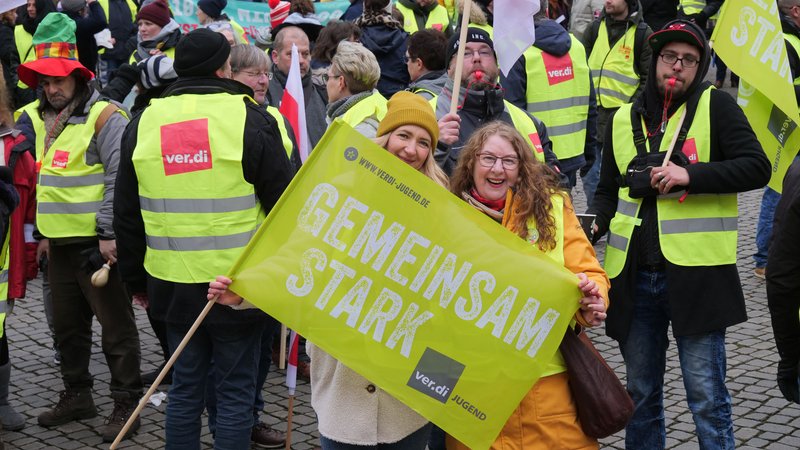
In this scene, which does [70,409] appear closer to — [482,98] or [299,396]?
[299,396]

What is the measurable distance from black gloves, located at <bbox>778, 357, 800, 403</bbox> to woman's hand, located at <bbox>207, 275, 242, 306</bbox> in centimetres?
207

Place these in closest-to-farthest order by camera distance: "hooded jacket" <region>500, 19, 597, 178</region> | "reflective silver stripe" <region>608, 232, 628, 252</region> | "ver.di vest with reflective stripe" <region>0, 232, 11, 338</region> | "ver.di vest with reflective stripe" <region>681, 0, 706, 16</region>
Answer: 1. "reflective silver stripe" <region>608, 232, 628, 252</region>
2. "ver.di vest with reflective stripe" <region>0, 232, 11, 338</region>
3. "hooded jacket" <region>500, 19, 597, 178</region>
4. "ver.di vest with reflective stripe" <region>681, 0, 706, 16</region>

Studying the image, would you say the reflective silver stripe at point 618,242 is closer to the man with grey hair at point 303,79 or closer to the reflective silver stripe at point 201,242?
the reflective silver stripe at point 201,242

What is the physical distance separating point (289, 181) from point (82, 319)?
2.04 metres

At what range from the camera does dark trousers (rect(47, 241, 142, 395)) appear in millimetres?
5824

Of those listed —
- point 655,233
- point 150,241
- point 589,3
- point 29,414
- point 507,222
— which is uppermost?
point 507,222

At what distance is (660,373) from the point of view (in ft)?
15.6

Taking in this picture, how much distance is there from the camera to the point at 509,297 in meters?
3.56

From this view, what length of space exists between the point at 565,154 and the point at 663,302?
122 inches

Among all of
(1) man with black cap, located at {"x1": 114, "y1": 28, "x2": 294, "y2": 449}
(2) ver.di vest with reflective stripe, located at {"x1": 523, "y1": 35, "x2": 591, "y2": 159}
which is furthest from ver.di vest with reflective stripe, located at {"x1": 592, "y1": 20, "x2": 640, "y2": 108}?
(1) man with black cap, located at {"x1": 114, "y1": 28, "x2": 294, "y2": 449}

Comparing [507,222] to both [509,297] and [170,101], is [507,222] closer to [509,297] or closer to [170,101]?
[509,297]

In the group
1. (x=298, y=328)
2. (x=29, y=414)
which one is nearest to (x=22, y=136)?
(x=29, y=414)

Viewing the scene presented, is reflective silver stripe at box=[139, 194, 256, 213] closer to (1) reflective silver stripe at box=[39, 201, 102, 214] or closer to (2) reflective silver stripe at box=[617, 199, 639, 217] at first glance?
(1) reflective silver stripe at box=[39, 201, 102, 214]

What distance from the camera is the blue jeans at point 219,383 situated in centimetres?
453
